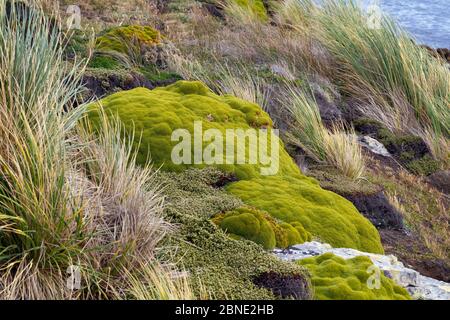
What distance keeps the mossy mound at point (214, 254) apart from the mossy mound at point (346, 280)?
15 centimetres

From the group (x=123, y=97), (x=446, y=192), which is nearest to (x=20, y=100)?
(x=123, y=97)

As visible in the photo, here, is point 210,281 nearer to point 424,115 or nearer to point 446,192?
point 446,192

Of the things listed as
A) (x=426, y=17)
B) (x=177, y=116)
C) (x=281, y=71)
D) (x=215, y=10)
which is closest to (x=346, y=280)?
(x=177, y=116)

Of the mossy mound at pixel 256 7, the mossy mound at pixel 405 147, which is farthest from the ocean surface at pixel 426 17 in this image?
the mossy mound at pixel 405 147

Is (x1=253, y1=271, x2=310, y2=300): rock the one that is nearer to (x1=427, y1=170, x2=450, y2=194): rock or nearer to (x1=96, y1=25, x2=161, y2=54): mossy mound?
(x1=427, y1=170, x2=450, y2=194): rock

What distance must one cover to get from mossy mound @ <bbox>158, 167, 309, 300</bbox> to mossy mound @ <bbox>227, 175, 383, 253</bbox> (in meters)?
0.32

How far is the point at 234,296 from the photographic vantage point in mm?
3867

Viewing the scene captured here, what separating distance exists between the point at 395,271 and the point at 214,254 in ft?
4.39

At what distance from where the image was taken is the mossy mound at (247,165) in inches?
219

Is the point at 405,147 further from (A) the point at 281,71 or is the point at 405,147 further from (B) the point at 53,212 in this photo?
(B) the point at 53,212

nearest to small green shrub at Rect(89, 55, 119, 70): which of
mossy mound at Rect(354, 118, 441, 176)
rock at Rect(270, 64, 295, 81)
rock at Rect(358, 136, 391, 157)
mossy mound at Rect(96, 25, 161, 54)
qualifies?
mossy mound at Rect(96, 25, 161, 54)

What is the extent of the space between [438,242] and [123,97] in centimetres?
365

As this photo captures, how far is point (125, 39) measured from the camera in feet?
32.8

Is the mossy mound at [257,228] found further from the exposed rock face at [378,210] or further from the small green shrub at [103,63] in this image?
the small green shrub at [103,63]
